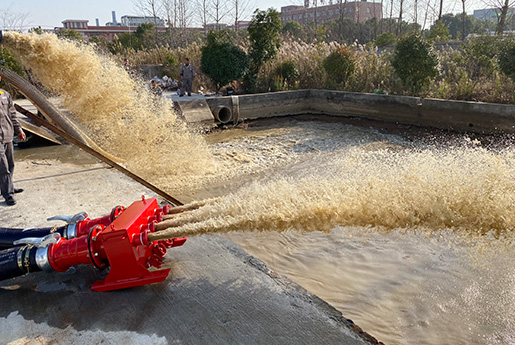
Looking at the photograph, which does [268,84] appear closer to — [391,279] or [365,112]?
[365,112]

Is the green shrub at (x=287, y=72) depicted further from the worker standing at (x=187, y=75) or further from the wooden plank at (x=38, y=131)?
the wooden plank at (x=38, y=131)

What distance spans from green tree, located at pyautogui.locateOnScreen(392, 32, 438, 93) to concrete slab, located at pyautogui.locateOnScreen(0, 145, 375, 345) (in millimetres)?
9154

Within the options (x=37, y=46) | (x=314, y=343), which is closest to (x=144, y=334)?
(x=314, y=343)

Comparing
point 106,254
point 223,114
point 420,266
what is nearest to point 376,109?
point 223,114

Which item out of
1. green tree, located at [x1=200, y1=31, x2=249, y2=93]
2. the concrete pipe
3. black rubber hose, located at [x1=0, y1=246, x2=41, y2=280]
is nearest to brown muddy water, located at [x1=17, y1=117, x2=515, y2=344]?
black rubber hose, located at [x1=0, y1=246, x2=41, y2=280]

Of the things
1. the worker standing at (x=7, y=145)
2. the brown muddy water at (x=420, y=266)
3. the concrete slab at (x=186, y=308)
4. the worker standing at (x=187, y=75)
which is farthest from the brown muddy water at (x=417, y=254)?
the worker standing at (x=187, y=75)

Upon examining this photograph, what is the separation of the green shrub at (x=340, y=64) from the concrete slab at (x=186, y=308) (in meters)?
10.0

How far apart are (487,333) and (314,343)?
1.44 m

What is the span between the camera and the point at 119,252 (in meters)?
2.45

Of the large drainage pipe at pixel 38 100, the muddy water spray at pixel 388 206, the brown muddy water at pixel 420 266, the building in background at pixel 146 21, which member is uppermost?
the building in background at pixel 146 21

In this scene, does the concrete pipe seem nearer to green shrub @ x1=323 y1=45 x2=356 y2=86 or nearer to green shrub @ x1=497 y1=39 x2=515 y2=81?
green shrub @ x1=323 y1=45 x2=356 y2=86

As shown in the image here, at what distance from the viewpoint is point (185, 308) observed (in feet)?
8.02

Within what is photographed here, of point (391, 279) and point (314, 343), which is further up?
point (314, 343)

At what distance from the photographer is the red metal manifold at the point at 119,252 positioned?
2.43 metres
